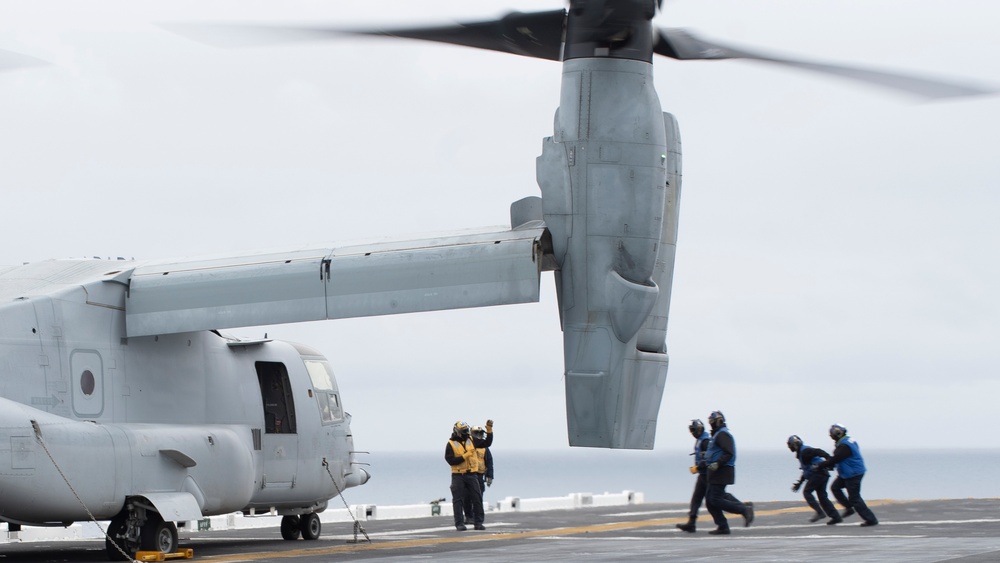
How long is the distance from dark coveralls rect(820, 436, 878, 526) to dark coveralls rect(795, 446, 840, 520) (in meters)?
0.22

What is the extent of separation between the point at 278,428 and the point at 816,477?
28.7 ft

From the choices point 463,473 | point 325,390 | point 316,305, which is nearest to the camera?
point 316,305

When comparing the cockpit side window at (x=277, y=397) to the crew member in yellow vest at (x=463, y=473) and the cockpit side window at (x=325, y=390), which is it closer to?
the cockpit side window at (x=325, y=390)

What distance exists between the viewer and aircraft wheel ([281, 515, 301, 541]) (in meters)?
20.9

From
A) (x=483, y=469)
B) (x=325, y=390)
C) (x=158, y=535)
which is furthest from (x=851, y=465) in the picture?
(x=158, y=535)

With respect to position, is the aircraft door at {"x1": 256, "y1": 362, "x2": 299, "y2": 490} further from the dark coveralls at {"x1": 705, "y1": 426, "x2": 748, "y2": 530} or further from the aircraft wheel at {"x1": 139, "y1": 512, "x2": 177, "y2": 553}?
the dark coveralls at {"x1": 705, "y1": 426, "x2": 748, "y2": 530}

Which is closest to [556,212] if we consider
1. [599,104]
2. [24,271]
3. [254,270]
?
[599,104]

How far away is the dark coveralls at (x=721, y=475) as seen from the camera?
1969 centimetres

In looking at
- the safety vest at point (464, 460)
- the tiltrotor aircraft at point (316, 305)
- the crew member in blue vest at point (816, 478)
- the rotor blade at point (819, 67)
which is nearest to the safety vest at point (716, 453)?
the crew member in blue vest at point (816, 478)

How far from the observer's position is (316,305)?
51.5 feet

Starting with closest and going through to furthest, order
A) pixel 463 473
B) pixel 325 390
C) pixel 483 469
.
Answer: pixel 325 390
pixel 463 473
pixel 483 469

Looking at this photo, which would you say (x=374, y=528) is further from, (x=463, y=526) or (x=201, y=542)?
(x=201, y=542)

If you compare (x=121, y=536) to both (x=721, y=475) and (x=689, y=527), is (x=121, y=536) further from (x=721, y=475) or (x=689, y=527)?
(x=689, y=527)

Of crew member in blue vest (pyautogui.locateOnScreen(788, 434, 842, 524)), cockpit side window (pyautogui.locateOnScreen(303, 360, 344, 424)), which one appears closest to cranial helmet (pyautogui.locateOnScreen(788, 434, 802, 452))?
crew member in blue vest (pyautogui.locateOnScreen(788, 434, 842, 524))
